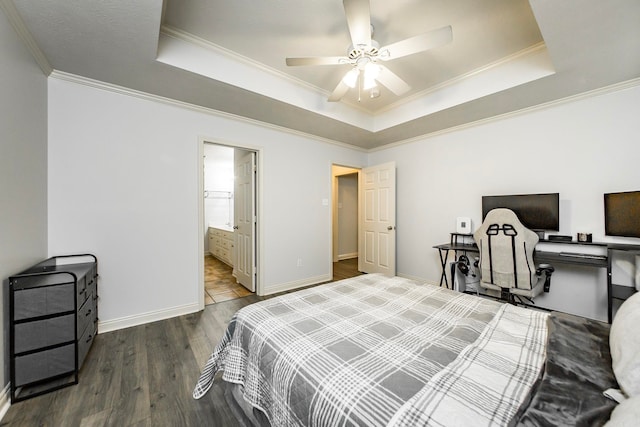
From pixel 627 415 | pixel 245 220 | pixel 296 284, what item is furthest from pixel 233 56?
pixel 627 415

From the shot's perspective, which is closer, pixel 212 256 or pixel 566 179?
pixel 566 179

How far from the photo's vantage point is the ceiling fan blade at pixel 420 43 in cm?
166

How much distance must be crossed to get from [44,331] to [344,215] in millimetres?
5436

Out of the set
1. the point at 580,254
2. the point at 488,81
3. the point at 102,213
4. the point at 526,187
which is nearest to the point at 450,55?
the point at 488,81

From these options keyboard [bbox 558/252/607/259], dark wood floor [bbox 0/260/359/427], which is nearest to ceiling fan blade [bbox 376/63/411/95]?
keyboard [bbox 558/252/607/259]

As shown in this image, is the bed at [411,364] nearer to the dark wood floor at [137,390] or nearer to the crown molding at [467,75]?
the dark wood floor at [137,390]

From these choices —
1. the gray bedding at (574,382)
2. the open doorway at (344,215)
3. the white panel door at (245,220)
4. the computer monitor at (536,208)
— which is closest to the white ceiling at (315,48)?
the white panel door at (245,220)

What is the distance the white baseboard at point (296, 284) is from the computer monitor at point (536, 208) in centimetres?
276

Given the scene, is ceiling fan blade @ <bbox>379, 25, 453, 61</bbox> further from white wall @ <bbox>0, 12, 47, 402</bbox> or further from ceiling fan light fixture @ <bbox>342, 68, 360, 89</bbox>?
white wall @ <bbox>0, 12, 47, 402</bbox>

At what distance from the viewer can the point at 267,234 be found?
357cm

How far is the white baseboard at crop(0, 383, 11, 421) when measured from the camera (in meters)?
1.47

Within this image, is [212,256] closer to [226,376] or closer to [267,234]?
[267,234]

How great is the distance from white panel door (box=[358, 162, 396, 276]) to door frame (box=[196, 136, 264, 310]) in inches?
83.1

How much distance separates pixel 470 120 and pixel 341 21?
7.64 feet
